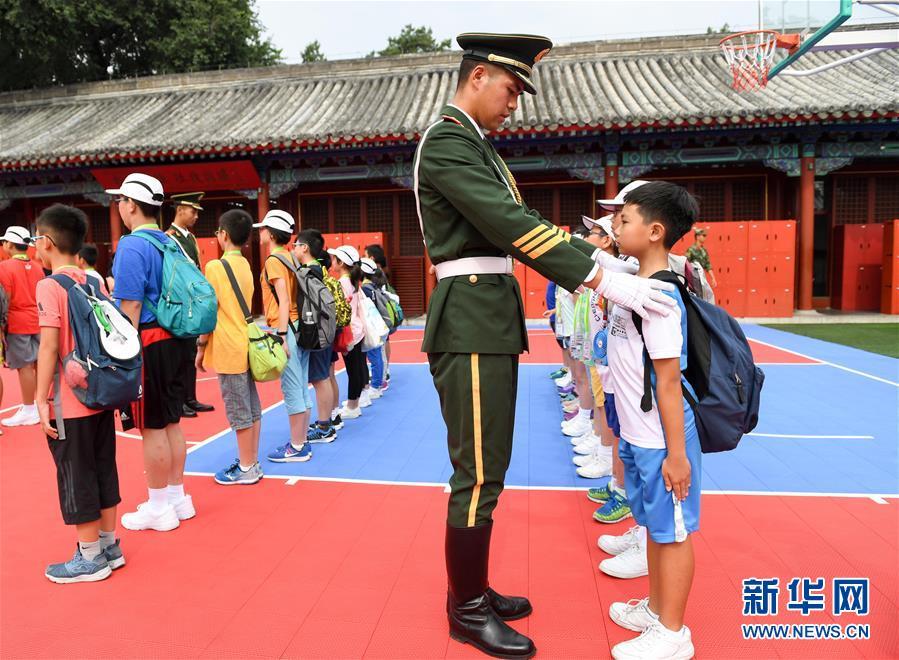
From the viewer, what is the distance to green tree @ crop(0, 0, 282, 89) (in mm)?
18234

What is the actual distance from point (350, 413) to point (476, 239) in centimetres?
398

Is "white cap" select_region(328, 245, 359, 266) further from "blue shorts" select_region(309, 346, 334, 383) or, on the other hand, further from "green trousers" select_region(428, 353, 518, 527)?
"green trousers" select_region(428, 353, 518, 527)

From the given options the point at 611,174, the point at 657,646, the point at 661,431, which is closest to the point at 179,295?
the point at 661,431

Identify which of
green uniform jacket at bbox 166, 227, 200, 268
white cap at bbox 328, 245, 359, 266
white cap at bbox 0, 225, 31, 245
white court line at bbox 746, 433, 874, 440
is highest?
white cap at bbox 0, 225, 31, 245

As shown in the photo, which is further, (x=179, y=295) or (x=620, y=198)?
(x=179, y=295)

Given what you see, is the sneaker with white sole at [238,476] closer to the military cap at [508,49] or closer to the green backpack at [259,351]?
the green backpack at [259,351]

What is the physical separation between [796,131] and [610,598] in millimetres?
11341

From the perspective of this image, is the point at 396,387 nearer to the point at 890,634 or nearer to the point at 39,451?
the point at 39,451

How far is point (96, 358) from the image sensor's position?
2834 millimetres

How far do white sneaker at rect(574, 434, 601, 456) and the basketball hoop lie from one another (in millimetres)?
6831

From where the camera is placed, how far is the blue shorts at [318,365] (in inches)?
203

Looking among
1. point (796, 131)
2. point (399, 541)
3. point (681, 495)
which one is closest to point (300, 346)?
point (399, 541)

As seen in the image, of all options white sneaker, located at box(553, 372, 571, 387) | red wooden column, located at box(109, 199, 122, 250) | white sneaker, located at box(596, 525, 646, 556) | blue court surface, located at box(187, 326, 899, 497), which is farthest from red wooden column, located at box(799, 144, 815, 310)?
red wooden column, located at box(109, 199, 122, 250)

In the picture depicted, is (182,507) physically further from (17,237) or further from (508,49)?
(17,237)
